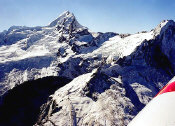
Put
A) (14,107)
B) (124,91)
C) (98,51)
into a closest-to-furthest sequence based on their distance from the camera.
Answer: (124,91) < (14,107) < (98,51)

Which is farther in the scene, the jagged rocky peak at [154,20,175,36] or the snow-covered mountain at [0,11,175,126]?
the jagged rocky peak at [154,20,175,36]

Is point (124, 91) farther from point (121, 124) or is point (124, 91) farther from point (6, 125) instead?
point (6, 125)

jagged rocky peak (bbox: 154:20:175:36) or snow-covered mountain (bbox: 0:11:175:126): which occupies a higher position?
jagged rocky peak (bbox: 154:20:175:36)

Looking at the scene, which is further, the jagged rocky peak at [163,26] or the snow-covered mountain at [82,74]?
the jagged rocky peak at [163,26]

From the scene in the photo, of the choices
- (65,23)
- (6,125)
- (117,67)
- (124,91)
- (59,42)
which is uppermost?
(65,23)

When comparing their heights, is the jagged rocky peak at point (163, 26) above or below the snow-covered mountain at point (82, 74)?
above

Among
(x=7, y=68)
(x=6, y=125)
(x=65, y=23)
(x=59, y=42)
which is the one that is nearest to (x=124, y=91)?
(x=6, y=125)

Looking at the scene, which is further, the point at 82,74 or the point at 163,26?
the point at 82,74

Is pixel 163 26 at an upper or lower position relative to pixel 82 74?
upper
